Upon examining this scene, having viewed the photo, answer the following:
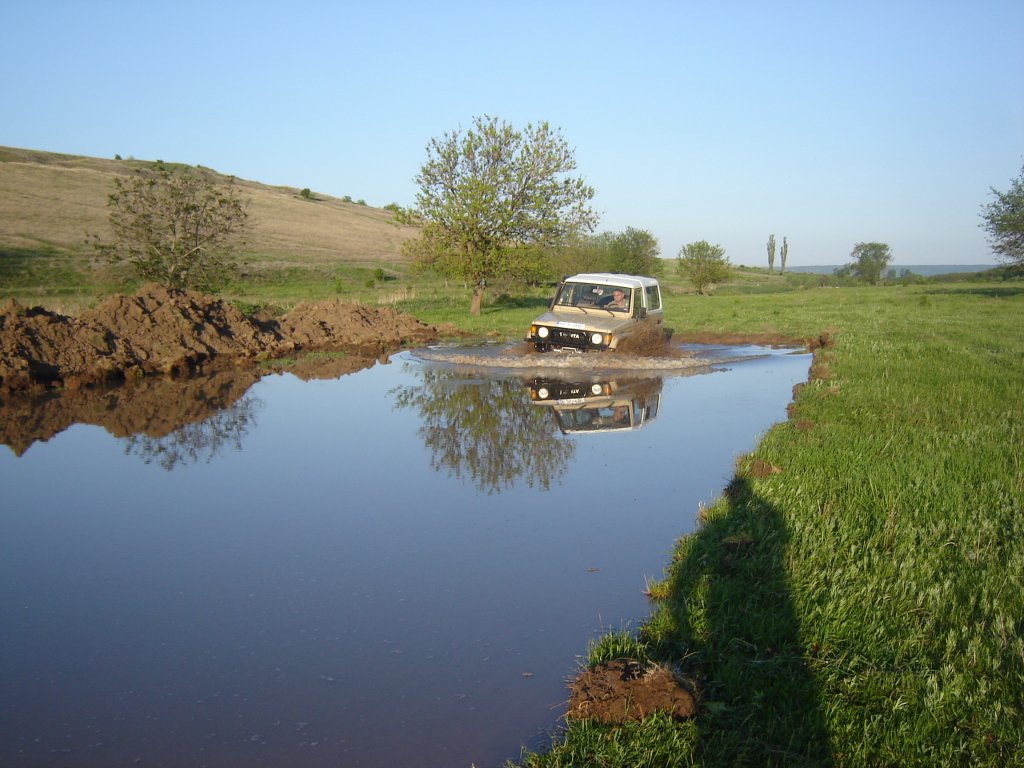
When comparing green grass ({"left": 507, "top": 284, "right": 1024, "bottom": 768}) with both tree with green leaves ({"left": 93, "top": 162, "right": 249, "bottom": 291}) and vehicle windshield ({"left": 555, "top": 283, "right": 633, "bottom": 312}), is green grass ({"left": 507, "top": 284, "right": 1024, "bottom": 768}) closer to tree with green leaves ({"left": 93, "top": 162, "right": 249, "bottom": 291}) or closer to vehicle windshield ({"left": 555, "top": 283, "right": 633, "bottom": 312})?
vehicle windshield ({"left": 555, "top": 283, "right": 633, "bottom": 312})

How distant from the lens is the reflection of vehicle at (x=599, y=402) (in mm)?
11000

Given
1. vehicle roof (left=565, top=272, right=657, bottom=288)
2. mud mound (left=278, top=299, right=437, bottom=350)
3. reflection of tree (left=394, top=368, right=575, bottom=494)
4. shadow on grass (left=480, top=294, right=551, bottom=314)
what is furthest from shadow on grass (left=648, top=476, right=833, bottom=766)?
shadow on grass (left=480, top=294, right=551, bottom=314)

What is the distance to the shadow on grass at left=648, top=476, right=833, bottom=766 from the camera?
3504 mm

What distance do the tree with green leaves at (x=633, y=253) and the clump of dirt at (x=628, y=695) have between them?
161ft

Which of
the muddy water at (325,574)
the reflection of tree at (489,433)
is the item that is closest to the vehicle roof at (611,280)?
the reflection of tree at (489,433)

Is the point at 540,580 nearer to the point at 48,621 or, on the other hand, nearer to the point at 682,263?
the point at 48,621

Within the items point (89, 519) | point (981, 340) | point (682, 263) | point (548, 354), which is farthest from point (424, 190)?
point (682, 263)

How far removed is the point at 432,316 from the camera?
29.1 m

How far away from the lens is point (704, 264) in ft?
188

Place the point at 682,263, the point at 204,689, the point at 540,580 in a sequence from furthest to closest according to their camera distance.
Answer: the point at 682,263 < the point at 540,580 < the point at 204,689

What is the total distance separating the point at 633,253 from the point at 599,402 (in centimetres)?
4248

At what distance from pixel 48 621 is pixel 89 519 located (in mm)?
2196

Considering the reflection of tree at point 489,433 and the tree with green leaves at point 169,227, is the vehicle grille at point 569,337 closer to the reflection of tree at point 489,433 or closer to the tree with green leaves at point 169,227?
the reflection of tree at point 489,433

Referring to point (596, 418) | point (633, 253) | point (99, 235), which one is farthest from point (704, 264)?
point (596, 418)
